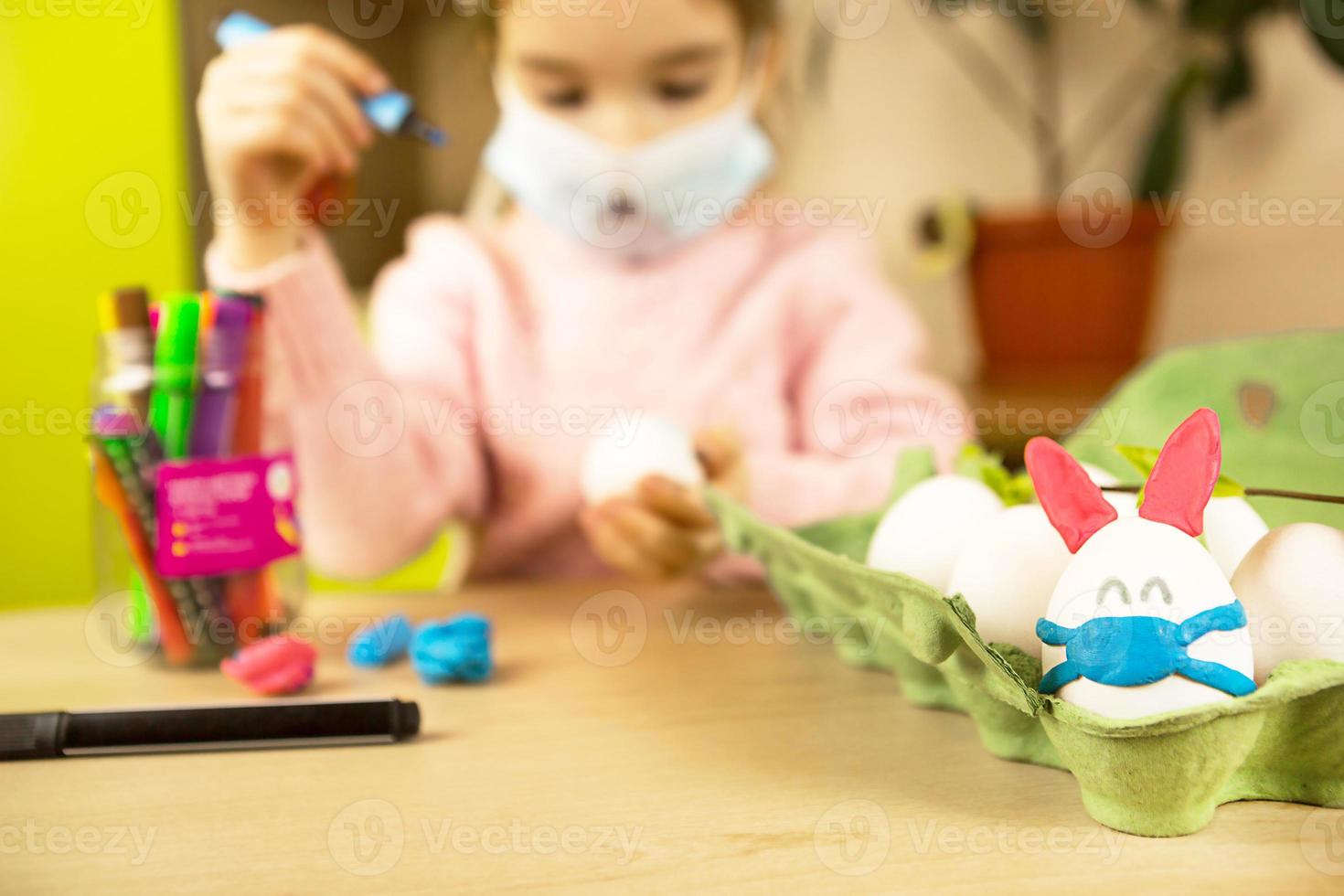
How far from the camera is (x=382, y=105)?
59cm

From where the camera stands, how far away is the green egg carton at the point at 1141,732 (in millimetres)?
260

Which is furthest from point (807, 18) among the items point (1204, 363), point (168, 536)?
point (168, 536)

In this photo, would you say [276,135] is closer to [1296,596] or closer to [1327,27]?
[1296,596]

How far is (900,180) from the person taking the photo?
1.35 metres

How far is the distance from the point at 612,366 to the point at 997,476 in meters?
0.46

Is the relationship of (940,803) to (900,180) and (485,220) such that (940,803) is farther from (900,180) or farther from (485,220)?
(900,180)

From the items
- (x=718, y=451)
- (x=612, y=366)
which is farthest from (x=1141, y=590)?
(x=612, y=366)

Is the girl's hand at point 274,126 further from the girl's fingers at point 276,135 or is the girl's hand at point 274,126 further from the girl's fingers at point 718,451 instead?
the girl's fingers at point 718,451

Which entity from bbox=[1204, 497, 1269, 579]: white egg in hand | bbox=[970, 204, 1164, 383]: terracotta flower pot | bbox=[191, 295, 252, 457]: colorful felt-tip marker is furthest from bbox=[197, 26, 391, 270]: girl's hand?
bbox=[970, 204, 1164, 383]: terracotta flower pot

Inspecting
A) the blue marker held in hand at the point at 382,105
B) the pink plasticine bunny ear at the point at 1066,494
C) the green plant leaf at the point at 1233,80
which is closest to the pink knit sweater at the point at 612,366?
the blue marker held in hand at the point at 382,105

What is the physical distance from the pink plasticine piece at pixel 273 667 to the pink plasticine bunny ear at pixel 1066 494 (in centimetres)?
29

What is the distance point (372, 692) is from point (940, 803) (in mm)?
236

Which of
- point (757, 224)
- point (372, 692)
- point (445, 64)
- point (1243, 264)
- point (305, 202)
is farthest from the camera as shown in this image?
point (1243, 264)

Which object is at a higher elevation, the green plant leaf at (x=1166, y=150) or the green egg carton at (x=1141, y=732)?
the green plant leaf at (x=1166, y=150)
